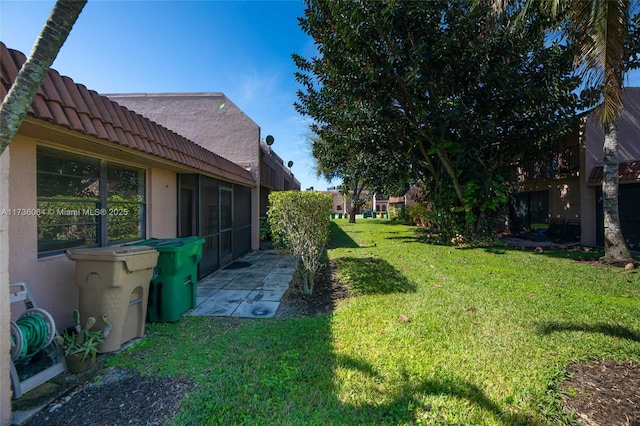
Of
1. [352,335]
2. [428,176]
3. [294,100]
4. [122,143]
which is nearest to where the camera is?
[122,143]

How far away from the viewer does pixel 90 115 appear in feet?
9.04

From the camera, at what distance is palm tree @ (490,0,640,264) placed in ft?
19.5

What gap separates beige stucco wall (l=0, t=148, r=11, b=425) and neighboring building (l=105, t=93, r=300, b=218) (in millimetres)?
7887

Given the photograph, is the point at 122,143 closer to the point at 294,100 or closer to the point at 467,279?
the point at 467,279

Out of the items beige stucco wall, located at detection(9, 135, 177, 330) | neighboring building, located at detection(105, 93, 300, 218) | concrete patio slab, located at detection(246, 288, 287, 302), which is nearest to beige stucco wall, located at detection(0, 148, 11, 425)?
beige stucco wall, located at detection(9, 135, 177, 330)

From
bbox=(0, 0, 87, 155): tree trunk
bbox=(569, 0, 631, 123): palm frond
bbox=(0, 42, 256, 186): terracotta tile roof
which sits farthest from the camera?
bbox=(569, 0, 631, 123): palm frond

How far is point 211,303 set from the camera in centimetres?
476

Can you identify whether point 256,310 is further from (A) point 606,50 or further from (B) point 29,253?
(A) point 606,50

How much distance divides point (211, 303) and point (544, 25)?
37.6 ft

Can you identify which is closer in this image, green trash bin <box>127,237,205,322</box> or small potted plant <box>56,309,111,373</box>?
small potted plant <box>56,309,111,373</box>

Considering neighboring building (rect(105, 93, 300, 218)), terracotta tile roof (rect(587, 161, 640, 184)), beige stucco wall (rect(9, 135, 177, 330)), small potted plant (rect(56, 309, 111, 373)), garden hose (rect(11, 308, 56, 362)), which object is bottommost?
small potted plant (rect(56, 309, 111, 373))

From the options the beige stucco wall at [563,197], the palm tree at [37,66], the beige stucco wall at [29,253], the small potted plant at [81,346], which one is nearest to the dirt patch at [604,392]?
the palm tree at [37,66]

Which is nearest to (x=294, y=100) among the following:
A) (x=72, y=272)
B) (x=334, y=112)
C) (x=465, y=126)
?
(x=334, y=112)

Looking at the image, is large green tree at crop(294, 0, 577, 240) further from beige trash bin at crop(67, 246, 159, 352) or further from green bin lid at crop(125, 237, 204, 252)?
beige trash bin at crop(67, 246, 159, 352)
